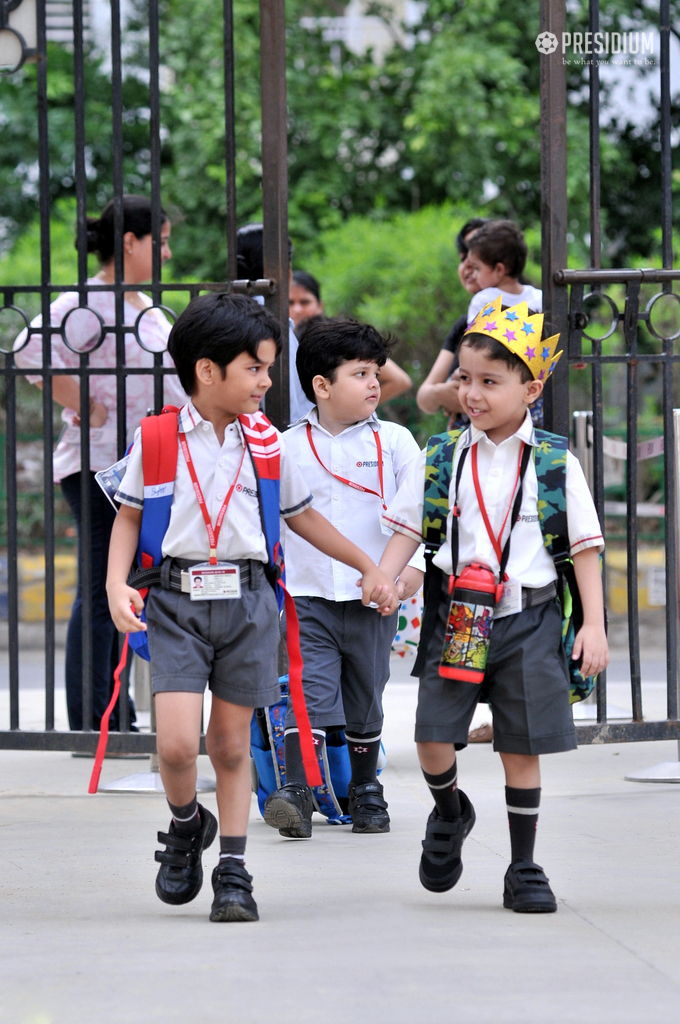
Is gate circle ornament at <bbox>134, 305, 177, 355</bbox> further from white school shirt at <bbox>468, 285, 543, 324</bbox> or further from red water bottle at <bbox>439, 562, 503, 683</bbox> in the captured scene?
red water bottle at <bbox>439, 562, 503, 683</bbox>

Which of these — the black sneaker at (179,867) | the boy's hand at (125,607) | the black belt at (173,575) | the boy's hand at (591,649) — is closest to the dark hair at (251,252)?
the black belt at (173,575)

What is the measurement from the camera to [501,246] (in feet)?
18.7

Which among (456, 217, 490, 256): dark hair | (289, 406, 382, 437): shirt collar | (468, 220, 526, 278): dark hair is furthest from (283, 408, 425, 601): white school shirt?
(456, 217, 490, 256): dark hair

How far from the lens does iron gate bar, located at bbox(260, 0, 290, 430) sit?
15.7 feet

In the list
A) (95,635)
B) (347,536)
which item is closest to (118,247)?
(347,536)

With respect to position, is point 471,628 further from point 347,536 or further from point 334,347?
point 334,347

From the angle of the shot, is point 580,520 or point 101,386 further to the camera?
point 101,386

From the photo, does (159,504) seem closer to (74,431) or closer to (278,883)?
(278,883)

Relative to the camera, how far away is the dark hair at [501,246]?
569 cm

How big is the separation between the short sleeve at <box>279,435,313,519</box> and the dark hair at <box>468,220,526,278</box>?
7.72 feet

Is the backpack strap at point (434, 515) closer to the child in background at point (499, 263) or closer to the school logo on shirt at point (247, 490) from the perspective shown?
the school logo on shirt at point (247, 490)

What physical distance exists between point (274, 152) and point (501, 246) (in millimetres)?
1263

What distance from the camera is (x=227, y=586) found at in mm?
3414

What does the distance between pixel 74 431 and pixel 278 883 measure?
2.38 m
